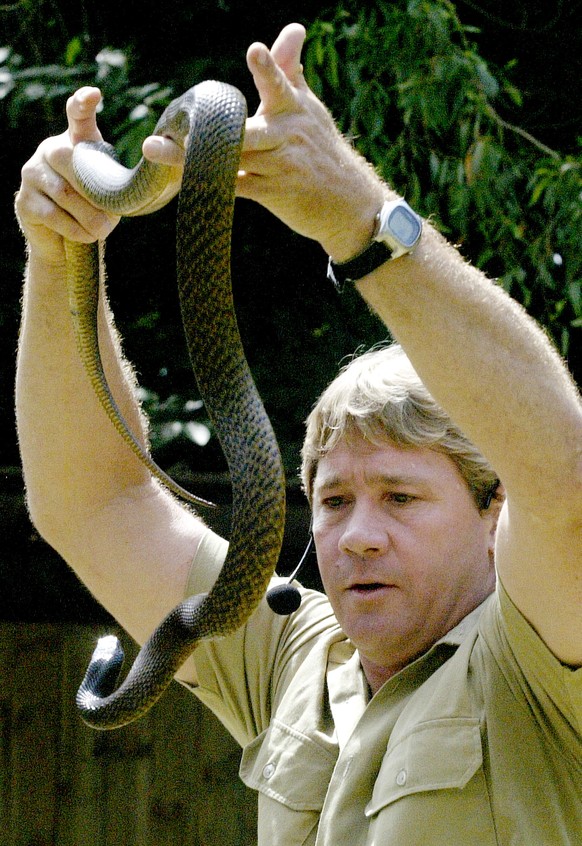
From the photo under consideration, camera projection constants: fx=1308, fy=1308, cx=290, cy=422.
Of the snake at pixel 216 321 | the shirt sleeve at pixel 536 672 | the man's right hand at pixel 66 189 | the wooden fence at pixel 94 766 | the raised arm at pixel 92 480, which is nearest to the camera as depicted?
the snake at pixel 216 321

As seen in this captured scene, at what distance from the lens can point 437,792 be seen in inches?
85.2

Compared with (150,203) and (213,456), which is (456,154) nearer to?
(213,456)

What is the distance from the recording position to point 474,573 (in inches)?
102

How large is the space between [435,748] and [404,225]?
2.91 ft

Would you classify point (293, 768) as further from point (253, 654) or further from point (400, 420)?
point (400, 420)

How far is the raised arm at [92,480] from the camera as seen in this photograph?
281 cm

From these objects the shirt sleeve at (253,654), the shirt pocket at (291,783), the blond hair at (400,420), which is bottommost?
the shirt sleeve at (253,654)

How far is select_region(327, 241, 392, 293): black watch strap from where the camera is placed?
1.92m

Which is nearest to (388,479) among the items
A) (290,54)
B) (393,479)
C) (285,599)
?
(393,479)

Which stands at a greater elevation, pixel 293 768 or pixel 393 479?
pixel 393 479

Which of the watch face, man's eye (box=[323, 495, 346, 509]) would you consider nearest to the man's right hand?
the watch face

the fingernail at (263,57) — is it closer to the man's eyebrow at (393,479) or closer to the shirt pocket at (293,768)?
the man's eyebrow at (393,479)

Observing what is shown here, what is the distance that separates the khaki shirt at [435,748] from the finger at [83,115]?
1092 mm

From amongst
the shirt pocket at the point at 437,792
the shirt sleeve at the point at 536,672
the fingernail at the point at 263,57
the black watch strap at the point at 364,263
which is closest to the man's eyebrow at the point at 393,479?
the shirt sleeve at the point at 536,672
